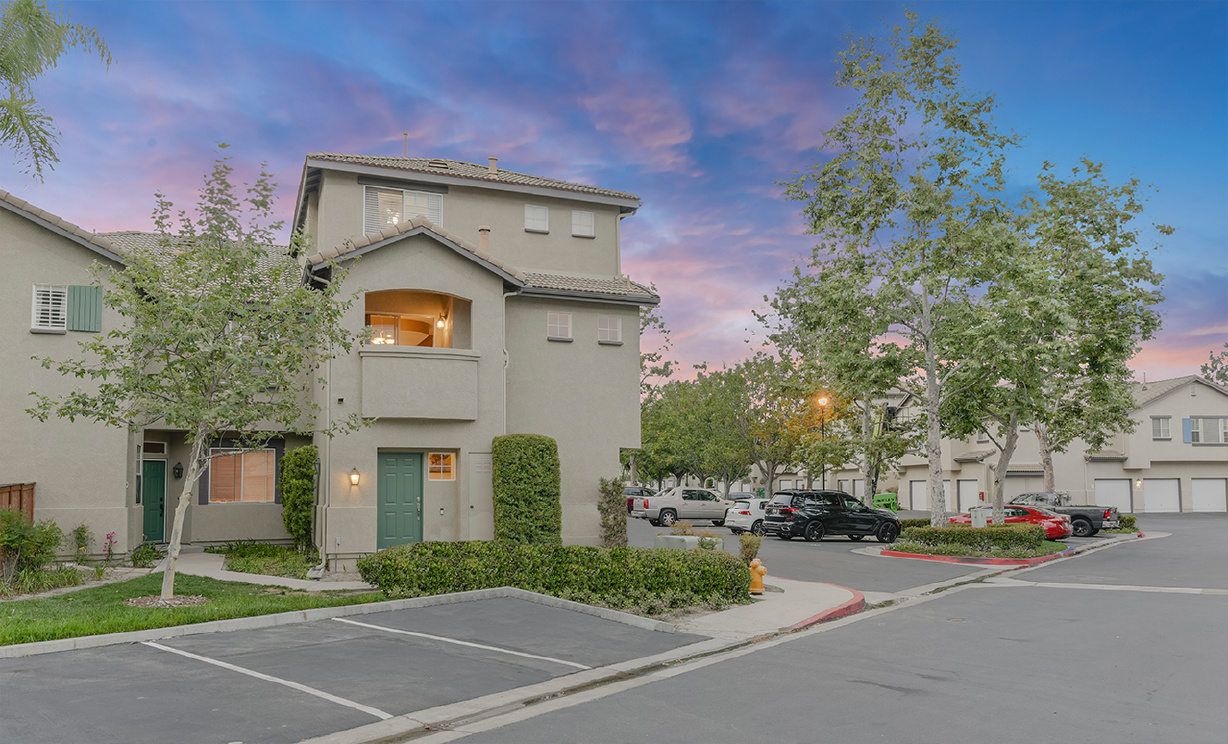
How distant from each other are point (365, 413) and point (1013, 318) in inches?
707

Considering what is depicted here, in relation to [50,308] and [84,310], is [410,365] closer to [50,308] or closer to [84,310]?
[84,310]

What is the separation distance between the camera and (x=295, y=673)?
9.43 meters

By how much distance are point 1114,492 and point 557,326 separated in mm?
47036

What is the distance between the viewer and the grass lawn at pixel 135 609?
1093cm

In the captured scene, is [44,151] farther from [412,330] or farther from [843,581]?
[843,581]

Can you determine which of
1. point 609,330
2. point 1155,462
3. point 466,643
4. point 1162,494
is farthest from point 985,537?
point 1162,494

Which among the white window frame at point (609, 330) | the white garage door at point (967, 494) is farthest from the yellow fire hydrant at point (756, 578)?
the white garage door at point (967, 494)

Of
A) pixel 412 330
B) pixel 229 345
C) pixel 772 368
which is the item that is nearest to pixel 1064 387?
pixel 772 368

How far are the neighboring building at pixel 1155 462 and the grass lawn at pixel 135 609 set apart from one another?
48442 mm

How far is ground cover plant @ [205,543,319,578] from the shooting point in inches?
716

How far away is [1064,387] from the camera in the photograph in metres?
31.9

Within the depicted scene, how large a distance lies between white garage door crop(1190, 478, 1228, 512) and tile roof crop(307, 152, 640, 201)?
49.5 metres

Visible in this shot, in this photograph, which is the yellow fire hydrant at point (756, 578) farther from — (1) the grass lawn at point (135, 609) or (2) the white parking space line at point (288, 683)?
(2) the white parking space line at point (288, 683)

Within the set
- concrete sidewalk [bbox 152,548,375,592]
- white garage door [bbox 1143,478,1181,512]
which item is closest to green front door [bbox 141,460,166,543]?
concrete sidewalk [bbox 152,548,375,592]
